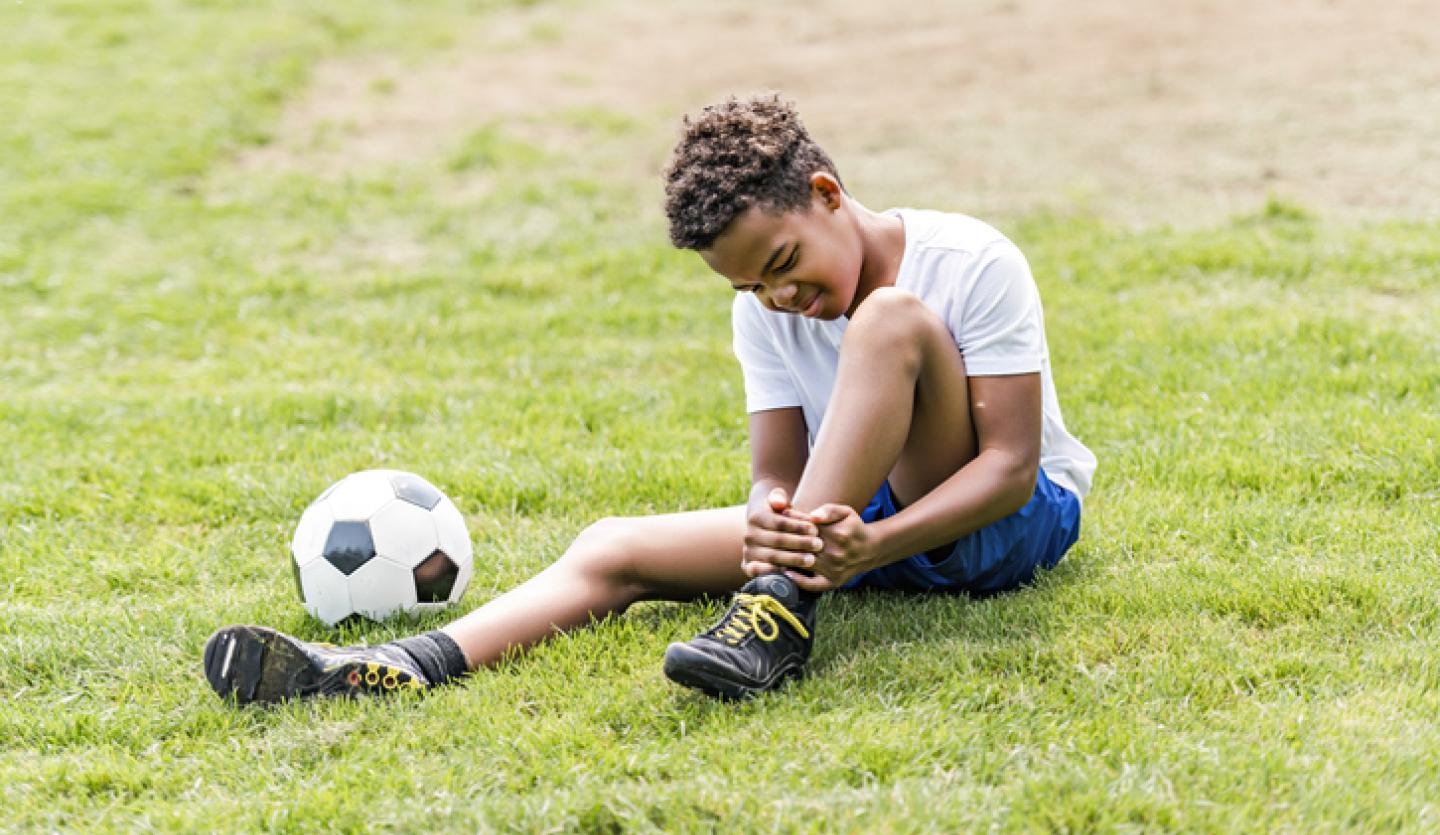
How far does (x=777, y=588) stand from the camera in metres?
3.10

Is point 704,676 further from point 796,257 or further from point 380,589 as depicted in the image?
point 380,589

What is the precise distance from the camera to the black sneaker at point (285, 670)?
9.99 feet

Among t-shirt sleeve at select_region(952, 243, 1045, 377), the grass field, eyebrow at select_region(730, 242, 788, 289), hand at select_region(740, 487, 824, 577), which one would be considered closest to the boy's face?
eyebrow at select_region(730, 242, 788, 289)

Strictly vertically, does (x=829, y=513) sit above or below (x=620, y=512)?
above

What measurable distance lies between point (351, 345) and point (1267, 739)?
185 inches

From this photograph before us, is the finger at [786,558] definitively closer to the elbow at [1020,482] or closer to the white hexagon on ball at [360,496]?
the elbow at [1020,482]

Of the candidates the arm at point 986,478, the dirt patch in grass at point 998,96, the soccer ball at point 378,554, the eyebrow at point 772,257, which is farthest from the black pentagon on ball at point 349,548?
the dirt patch in grass at point 998,96

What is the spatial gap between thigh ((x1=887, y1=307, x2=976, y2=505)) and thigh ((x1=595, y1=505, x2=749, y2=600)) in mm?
460

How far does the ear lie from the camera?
3211 mm

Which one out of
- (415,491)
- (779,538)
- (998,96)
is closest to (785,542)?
(779,538)

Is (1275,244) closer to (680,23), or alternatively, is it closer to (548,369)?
(548,369)

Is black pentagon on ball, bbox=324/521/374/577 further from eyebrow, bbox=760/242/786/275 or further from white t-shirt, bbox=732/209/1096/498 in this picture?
eyebrow, bbox=760/242/786/275

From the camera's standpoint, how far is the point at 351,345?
21.2 ft

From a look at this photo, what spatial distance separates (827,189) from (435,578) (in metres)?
1.37
